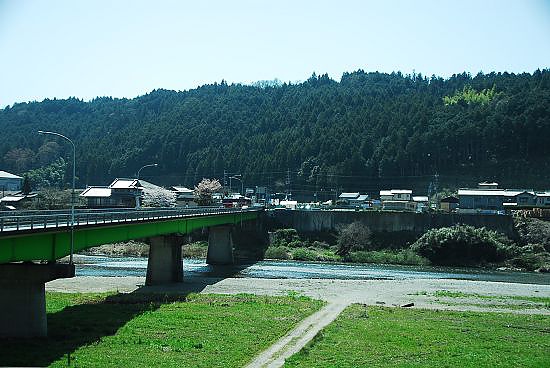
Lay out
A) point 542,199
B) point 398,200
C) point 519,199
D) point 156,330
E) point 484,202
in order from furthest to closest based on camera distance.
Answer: point 398,200 < point 519,199 < point 542,199 < point 484,202 < point 156,330

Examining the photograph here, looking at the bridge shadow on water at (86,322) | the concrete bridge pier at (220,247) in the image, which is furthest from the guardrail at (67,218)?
the concrete bridge pier at (220,247)

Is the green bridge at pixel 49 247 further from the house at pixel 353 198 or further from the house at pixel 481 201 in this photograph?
the house at pixel 353 198

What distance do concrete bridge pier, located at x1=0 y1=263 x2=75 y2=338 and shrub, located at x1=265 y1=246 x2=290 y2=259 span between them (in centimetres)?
5880

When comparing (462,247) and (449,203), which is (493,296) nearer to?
(462,247)

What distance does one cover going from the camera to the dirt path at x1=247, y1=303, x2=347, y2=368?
2706cm

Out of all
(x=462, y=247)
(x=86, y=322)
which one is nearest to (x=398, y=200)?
(x=462, y=247)

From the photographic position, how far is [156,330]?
111 feet

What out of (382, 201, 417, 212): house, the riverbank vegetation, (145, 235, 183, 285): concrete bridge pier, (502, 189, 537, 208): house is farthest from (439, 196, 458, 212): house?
(145, 235, 183, 285): concrete bridge pier

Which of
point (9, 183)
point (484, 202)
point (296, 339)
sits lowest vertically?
point (296, 339)

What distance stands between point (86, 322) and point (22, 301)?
4713 mm

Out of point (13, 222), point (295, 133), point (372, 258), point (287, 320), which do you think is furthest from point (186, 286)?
point (295, 133)

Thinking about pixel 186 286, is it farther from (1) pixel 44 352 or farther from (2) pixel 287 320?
(1) pixel 44 352

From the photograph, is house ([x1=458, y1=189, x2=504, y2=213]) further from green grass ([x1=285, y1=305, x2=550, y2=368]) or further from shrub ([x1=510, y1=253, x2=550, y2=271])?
green grass ([x1=285, y1=305, x2=550, y2=368])

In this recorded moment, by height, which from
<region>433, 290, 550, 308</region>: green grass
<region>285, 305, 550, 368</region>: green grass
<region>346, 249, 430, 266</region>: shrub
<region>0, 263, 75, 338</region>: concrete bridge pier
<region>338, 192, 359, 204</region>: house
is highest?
<region>338, 192, 359, 204</region>: house
